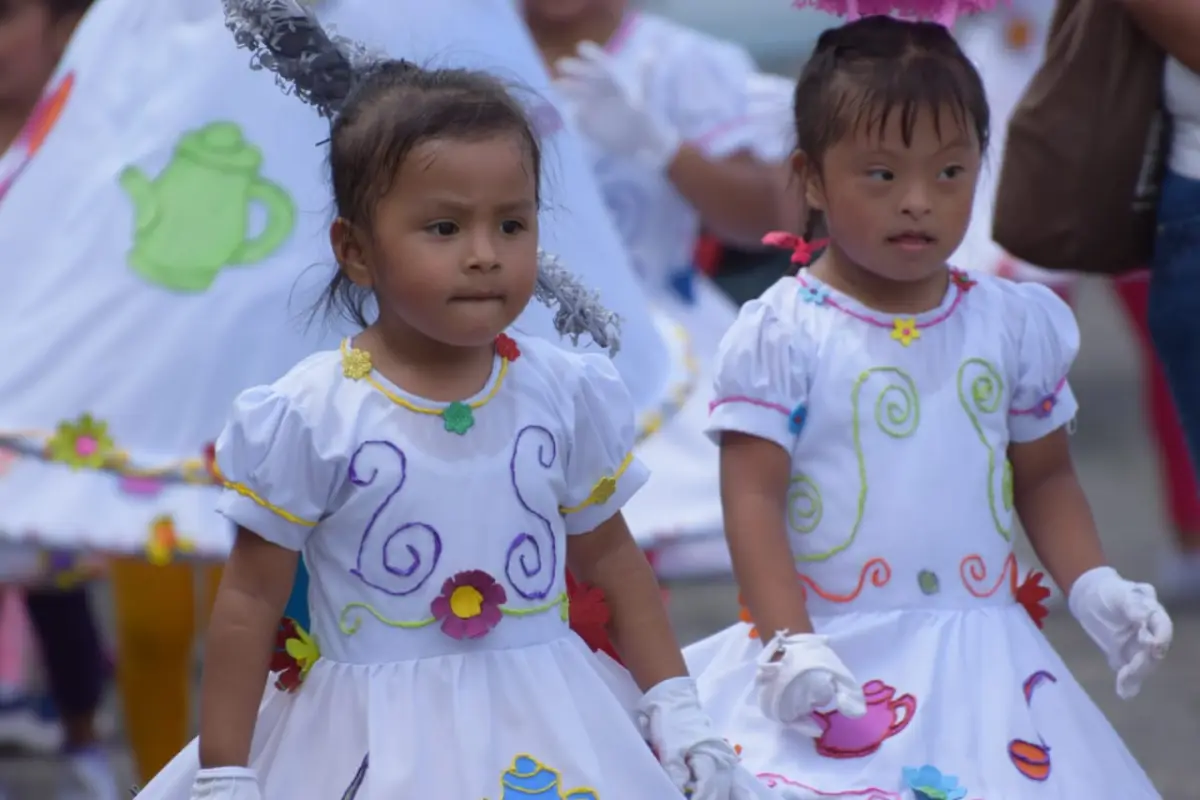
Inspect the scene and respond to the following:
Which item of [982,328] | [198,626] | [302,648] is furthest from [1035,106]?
[198,626]

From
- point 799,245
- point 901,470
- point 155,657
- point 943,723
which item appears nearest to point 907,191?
point 799,245

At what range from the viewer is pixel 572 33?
5.44 meters

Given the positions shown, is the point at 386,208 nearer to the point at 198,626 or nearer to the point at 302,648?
the point at 302,648

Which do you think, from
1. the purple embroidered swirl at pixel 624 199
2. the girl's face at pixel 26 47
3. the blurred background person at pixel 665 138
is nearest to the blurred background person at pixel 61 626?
the girl's face at pixel 26 47

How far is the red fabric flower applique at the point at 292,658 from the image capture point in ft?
8.84

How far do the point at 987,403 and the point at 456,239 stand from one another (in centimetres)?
93

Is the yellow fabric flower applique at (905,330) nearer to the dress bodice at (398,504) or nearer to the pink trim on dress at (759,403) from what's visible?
the pink trim on dress at (759,403)

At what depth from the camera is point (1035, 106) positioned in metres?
3.71

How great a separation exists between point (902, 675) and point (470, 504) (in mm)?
716

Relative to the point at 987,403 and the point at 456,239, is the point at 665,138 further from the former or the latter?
the point at 456,239

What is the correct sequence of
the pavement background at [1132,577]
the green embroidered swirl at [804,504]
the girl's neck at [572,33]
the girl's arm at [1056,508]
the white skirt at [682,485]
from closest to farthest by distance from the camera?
the green embroidered swirl at [804,504] → the girl's arm at [1056,508] → the white skirt at [682,485] → the pavement background at [1132,577] → the girl's neck at [572,33]

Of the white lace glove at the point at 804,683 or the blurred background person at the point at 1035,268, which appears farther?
→ the blurred background person at the point at 1035,268

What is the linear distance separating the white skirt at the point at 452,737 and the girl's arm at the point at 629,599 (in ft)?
0.36

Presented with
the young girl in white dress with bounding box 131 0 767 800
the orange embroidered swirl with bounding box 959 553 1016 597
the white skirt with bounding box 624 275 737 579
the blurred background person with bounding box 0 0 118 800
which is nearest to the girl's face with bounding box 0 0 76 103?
the blurred background person with bounding box 0 0 118 800
